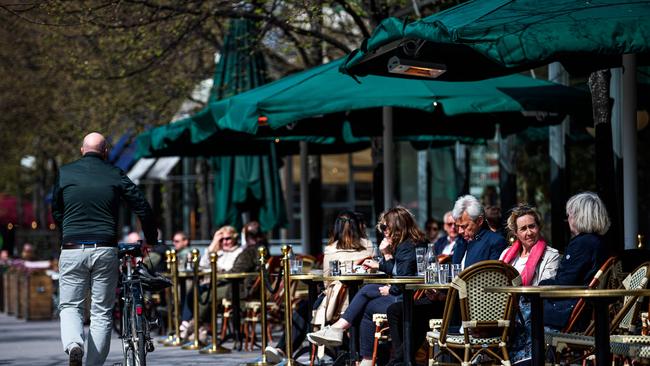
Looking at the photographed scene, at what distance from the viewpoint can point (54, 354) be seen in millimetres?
15281

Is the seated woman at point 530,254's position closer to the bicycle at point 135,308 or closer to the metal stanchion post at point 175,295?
the bicycle at point 135,308

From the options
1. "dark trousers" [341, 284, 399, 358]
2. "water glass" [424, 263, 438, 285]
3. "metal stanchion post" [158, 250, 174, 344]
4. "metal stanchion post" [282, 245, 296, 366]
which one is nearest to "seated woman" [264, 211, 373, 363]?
"metal stanchion post" [282, 245, 296, 366]

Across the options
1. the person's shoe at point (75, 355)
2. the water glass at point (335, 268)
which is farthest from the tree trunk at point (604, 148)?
the person's shoe at point (75, 355)

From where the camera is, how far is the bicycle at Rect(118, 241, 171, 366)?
409 inches

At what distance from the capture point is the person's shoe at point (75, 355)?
998cm

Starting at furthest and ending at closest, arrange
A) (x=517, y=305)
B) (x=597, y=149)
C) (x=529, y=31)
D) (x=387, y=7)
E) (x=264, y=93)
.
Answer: (x=387, y=7)
(x=264, y=93)
(x=597, y=149)
(x=517, y=305)
(x=529, y=31)

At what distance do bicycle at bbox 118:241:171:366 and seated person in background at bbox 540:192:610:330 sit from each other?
10.3 ft

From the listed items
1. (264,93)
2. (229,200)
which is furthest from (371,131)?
(229,200)

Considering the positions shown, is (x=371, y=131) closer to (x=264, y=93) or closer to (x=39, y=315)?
(x=264, y=93)

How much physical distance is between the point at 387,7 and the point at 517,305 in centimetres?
960

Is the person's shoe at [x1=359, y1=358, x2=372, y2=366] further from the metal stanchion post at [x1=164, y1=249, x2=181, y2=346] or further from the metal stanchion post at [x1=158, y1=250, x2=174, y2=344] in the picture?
the metal stanchion post at [x1=158, y1=250, x2=174, y2=344]

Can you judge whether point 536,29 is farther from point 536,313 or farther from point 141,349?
point 141,349

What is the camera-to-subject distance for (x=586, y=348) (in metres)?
8.96

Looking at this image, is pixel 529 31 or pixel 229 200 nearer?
pixel 529 31
